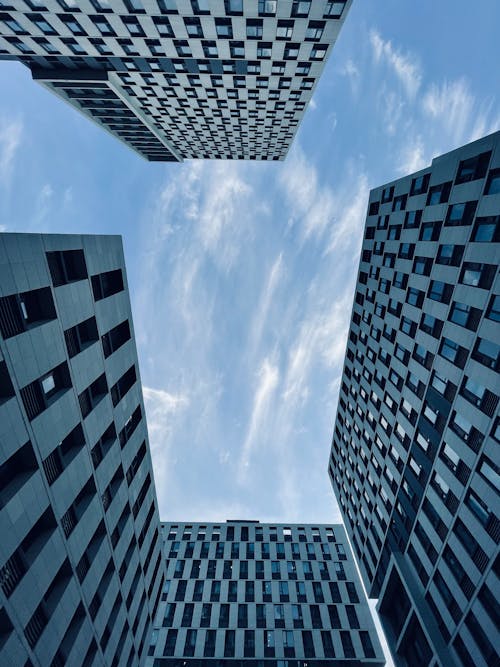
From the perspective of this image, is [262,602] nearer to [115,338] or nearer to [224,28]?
[115,338]

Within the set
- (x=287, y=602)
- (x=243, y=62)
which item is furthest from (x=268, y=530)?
(x=243, y=62)

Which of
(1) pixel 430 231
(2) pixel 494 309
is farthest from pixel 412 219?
(2) pixel 494 309

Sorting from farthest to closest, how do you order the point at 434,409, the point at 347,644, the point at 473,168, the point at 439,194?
the point at 347,644 < the point at 434,409 < the point at 439,194 < the point at 473,168

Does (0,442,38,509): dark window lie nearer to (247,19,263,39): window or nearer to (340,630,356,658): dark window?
(247,19,263,39): window

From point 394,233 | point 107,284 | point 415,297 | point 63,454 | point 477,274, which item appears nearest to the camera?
point 63,454

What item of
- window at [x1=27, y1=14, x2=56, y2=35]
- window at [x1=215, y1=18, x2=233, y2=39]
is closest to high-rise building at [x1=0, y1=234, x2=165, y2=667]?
window at [x1=215, y1=18, x2=233, y2=39]

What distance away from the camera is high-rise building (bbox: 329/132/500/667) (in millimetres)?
18016

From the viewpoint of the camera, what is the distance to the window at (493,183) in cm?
1767

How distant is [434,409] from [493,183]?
55.6 ft

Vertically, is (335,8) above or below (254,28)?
above

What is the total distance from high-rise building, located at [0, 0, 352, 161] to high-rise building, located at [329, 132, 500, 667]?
19.4 m

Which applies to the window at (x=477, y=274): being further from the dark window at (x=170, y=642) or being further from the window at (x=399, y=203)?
the dark window at (x=170, y=642)

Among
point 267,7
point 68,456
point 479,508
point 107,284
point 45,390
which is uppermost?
point 267,7

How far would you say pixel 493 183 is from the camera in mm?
17984
